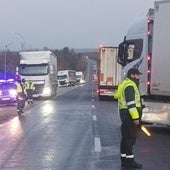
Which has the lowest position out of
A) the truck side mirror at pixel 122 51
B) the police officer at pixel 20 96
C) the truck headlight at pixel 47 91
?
the truck headlight at pixel 47 91

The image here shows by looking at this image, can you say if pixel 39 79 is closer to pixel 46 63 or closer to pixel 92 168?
pixel 46 63

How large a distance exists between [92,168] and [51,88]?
33817mm

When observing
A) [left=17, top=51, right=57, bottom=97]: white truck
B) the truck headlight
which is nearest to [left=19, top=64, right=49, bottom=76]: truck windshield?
[left=17, top=51, right=57, bottom=97]: white truck

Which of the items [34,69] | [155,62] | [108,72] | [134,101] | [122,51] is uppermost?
[122,51]

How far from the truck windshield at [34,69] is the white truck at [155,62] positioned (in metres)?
26.0

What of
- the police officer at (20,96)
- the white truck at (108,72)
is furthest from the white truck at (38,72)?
the police officer at (20,96)

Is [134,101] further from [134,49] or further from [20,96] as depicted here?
[20,96]

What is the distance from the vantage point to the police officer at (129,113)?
10.6m

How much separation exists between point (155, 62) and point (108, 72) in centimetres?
2254

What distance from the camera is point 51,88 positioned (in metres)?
44.1

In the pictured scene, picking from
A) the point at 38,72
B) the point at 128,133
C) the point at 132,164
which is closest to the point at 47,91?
the point at 38,72

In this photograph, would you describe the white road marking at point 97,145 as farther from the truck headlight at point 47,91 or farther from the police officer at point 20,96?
the truck headlight at point 47,91

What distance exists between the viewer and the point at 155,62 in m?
16.4

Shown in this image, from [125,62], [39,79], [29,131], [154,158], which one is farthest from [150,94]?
[39,79]
